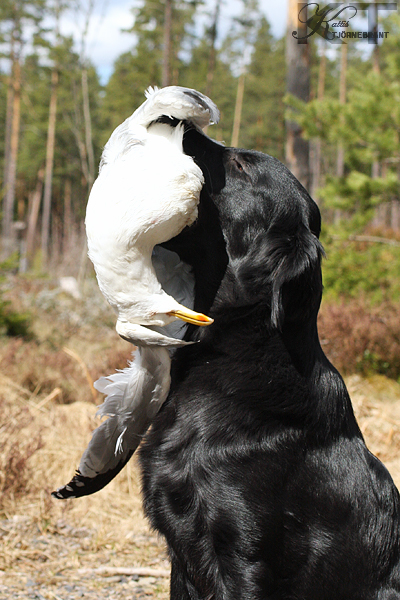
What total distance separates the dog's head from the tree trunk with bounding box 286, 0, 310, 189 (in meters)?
6.32

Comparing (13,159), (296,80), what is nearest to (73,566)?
(296,80)

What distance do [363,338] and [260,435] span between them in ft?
16.6

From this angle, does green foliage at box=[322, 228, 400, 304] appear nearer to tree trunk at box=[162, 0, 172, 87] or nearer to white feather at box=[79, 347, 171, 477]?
white feather at box=[79, 347, 171, 477]

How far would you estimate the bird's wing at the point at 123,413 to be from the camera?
1.93 m

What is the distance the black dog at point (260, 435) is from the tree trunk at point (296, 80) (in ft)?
21.0

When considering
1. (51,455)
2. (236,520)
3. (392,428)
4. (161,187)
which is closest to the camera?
(161,187)

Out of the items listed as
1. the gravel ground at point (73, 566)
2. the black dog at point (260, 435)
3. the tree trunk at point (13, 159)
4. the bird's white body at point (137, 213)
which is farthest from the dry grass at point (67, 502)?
the tree trunk at point (13, 159)

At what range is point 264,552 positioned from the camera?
177 centimetres

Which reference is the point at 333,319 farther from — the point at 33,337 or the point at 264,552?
the point at 264,552

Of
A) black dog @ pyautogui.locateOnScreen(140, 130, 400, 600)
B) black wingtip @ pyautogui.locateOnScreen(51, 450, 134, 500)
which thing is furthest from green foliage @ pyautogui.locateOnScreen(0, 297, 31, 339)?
black dog @ pyautogui.locateOnScreen(140, 130, 400, 600)

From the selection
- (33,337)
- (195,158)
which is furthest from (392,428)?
(33,337)

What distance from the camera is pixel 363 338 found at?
658 centimetres

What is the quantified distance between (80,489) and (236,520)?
2.25ft

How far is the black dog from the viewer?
1.80 metres
